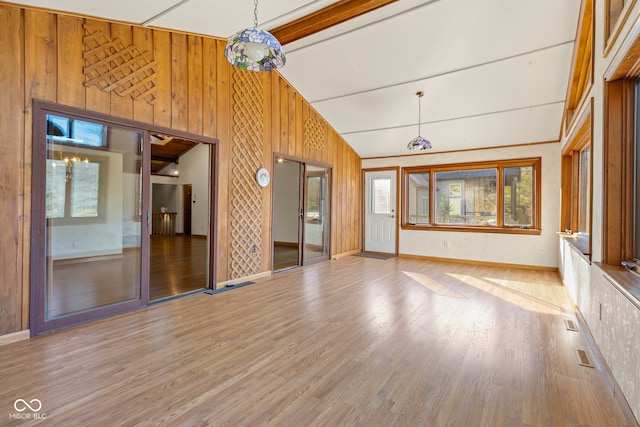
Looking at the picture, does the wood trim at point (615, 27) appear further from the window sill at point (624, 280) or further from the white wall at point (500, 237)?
the white wall at point (500, 237)

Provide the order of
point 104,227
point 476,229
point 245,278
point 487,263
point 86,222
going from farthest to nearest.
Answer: point 476,229 < point 487,263 < point 245,278 < point 104,227 < point 86,222

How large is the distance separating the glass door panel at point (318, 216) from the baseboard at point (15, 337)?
425cm

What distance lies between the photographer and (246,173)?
4.58 meters

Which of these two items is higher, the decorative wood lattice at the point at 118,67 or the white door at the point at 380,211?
the decorative wood lattice at the point at 118,67

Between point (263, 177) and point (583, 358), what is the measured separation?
4132 millimetres

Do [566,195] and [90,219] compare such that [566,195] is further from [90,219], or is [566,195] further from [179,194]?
[179,194]

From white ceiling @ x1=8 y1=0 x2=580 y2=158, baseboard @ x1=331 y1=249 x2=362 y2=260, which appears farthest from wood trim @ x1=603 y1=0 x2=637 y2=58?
baseboard @ x1=331 y1=249 x2=362 y2=260

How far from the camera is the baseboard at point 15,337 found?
7.95ft

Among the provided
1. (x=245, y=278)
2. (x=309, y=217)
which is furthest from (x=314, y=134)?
(x=245, y=278)

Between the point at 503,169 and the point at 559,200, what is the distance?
1090mm

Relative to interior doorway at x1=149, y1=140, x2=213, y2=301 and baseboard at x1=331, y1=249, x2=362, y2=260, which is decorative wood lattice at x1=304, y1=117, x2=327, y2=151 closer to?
baseboard at x1=331, y1=249, x2=362, y2=260

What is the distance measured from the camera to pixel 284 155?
17.4ft

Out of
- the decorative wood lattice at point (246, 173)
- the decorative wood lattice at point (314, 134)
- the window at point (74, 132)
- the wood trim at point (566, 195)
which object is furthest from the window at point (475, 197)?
the window at point (74, 132)

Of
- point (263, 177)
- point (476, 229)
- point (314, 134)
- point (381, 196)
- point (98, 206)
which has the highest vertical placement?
point (314, 134)
